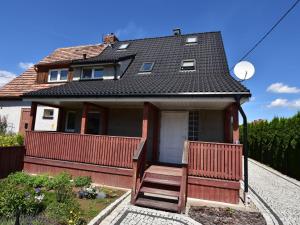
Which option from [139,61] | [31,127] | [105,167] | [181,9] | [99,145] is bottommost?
[105,167]

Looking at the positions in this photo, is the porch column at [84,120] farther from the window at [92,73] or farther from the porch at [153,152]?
the window at [92,73]

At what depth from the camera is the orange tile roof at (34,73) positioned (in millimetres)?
16844

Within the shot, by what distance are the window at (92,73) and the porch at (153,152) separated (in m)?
1.99

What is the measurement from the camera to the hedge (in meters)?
12.8

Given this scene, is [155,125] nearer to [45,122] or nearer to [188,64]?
[188,64]

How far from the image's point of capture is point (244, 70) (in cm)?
889

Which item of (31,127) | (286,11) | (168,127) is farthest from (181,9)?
(31,127)

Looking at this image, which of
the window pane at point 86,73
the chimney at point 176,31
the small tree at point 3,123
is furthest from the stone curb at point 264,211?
the small tree at point 3,123

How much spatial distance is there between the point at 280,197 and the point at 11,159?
36.2 feet

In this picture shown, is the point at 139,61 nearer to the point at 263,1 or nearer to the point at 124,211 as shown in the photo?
the point at 263,1

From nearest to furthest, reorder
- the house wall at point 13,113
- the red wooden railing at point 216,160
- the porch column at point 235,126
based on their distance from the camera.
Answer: the red wooden railing at point 216,160 → the porch column at point 235,126 → the house wall at point 13,113

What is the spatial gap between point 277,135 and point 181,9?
11.3 metres

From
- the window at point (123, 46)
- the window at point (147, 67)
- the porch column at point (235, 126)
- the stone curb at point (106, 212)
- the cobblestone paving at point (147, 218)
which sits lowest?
the cobblestone paving at point (147, 218)

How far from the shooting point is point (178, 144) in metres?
10.2
